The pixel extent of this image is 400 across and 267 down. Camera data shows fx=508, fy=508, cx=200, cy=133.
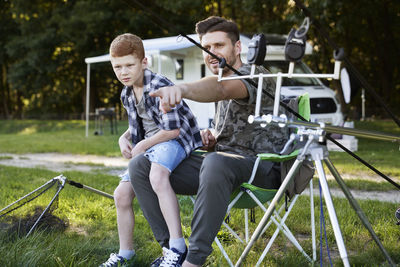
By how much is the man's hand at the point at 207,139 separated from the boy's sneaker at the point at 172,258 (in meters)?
0.61

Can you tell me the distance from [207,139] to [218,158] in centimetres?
51

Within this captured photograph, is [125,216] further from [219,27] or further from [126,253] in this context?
[219,27]

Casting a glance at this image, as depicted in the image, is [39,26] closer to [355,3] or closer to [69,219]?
[355,3]

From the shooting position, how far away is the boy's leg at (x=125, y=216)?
2.46 m

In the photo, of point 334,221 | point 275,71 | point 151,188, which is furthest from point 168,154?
point 275,71

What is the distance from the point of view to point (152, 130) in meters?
2.60

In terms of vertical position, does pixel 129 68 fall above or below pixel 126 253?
above

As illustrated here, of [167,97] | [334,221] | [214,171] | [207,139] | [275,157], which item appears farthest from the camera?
[207,139]

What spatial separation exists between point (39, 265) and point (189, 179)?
0.77m

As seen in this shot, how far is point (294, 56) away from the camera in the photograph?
157 cm

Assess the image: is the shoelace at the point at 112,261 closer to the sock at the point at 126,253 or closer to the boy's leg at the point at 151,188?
the sock at the point at 126,253

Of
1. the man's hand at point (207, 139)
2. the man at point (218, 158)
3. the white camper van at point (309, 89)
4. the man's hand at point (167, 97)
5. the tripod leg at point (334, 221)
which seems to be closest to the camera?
the tripod leg at point (334, 221)

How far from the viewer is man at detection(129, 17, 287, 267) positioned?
6.54 feet

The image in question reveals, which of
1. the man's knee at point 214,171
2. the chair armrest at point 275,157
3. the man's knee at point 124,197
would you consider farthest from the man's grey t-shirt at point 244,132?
the man's knee at point 124,197
